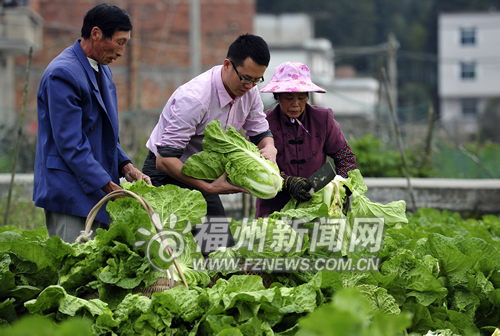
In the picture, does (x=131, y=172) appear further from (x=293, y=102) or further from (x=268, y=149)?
(x=293, y=102)

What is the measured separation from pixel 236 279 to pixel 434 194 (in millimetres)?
5024

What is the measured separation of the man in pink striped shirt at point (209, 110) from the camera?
3.00m

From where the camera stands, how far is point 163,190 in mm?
2830

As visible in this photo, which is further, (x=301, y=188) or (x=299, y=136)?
(x=299, y=136)

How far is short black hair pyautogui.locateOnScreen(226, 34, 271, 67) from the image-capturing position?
2.96m

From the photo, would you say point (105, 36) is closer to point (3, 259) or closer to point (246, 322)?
point (3, 259)

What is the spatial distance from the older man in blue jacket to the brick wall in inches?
800

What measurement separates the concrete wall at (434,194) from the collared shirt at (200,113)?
334 cm

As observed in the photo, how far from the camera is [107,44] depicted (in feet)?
10.1

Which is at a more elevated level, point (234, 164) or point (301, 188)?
point (234, 164)

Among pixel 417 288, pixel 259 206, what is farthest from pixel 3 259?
pixel 417 288

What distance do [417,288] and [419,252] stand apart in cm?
48

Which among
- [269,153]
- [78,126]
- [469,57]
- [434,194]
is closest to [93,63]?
[78,126]

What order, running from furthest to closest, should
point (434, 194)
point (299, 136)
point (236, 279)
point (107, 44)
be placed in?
point (434, 194), point (299, 136), point (107, 44), point (236, 279)
